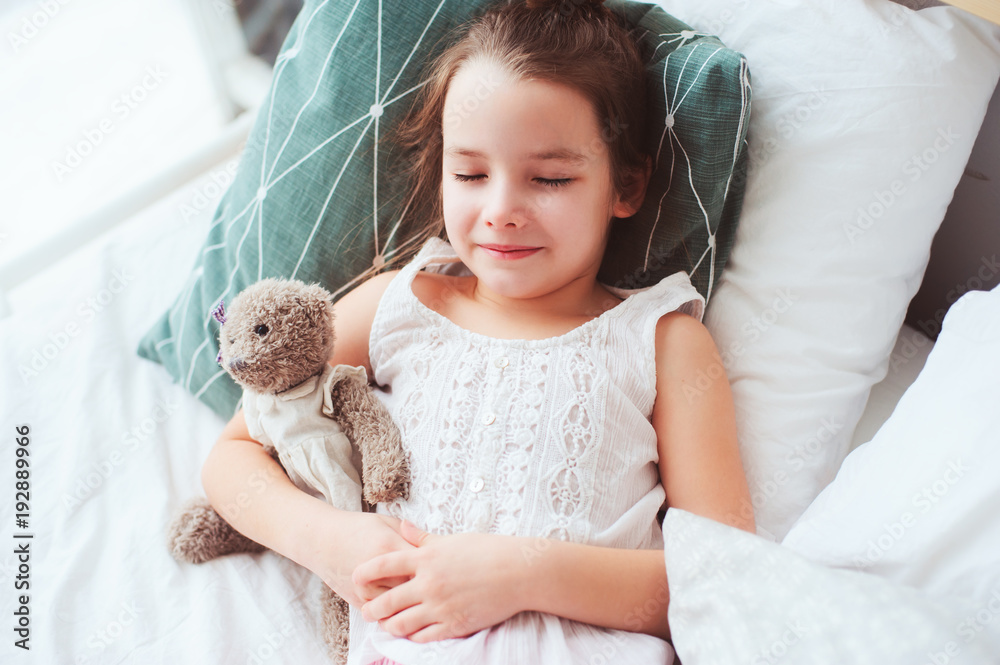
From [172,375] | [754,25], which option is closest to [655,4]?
[754,25]

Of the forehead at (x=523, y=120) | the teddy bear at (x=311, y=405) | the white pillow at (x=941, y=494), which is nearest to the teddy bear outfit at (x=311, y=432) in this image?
the teddy bear at (x=311, y=405)

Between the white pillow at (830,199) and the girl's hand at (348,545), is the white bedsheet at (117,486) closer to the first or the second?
the girl's hand at (348,545)

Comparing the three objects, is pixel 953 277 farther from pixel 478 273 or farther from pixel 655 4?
pixel 478 273

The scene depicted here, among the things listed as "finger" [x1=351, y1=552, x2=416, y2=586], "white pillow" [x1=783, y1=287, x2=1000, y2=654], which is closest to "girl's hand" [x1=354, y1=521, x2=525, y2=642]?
"finger" [x1=351, y1=552, x2=416, y2=586]

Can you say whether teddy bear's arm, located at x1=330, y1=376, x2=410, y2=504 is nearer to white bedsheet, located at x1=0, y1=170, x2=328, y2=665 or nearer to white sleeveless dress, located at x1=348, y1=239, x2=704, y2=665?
white sleeveless dress, located at x1=348, y1=239, x2=704, y2=665

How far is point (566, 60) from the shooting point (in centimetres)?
87

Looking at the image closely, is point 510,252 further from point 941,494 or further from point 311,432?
point 941,494

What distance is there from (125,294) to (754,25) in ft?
3.78

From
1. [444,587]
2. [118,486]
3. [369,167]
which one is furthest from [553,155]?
[118,486]

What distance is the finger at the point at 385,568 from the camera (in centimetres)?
79

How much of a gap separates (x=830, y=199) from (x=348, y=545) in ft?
2.46

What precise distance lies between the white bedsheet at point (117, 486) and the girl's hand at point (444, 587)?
0.17m

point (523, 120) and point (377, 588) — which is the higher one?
point (523, 120)

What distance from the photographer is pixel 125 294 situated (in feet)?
4.18
